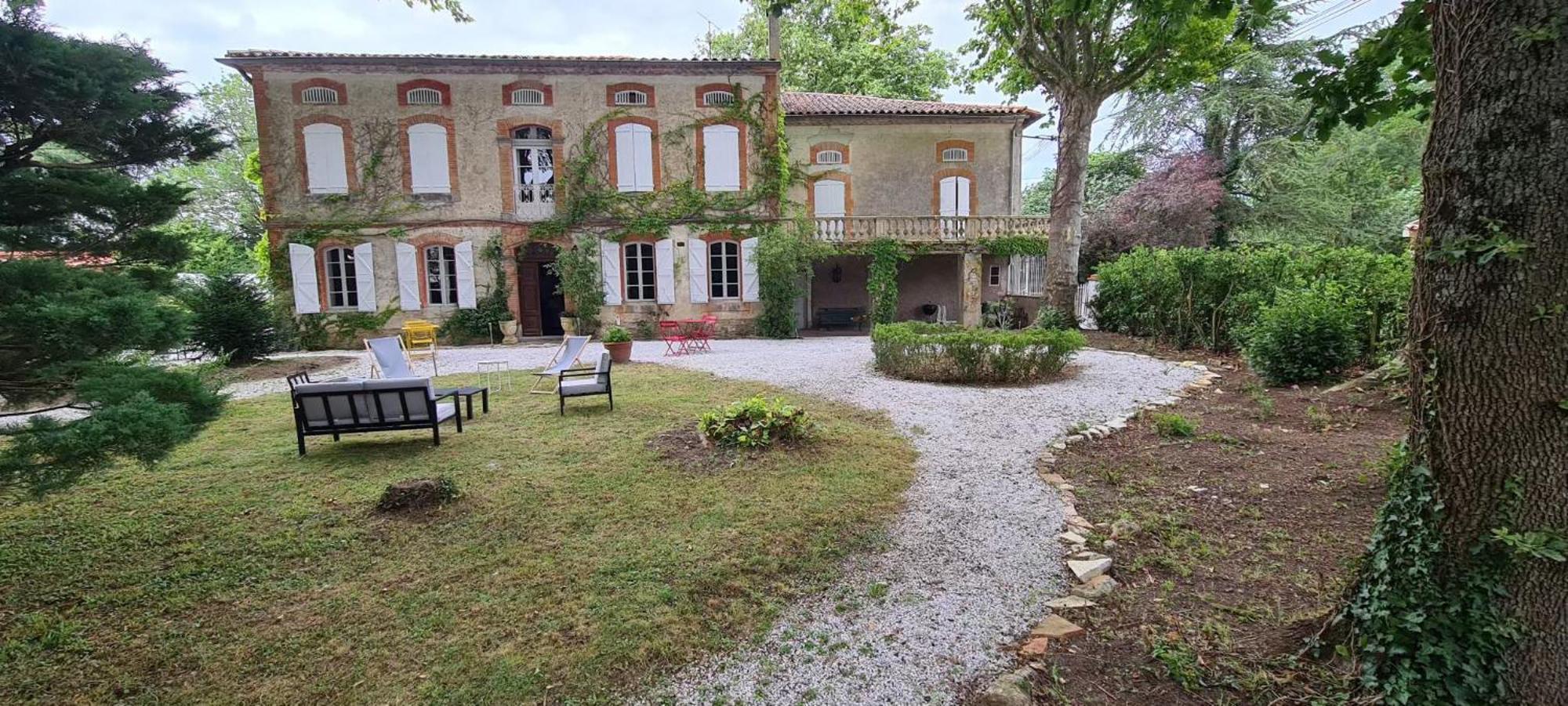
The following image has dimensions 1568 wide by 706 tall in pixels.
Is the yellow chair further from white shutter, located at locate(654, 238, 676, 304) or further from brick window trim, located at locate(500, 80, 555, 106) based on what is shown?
brick window trim, located at locate(500, 80, 555, 106)

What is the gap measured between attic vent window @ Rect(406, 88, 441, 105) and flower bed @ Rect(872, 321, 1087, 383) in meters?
12.5

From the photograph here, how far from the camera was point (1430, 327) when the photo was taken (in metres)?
1.98

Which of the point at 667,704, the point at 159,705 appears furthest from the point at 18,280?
the point at 667,704

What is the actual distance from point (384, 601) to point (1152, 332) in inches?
457

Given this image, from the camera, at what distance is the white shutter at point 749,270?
1592 centimetres

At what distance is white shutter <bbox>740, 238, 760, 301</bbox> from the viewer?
1592 centimetres

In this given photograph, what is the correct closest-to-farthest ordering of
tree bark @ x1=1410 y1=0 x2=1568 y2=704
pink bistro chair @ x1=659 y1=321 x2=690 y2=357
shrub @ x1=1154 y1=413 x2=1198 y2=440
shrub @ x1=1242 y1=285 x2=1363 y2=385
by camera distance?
tree bark @ x1=1410 y1=0 x2=1568 y2=704 < shrub @ x1=1154 y1=413 x2=1198 y2=440 < shrub @ x1=1242 y1=285 x2=1363 y2=385 < pink bistro chair @ x1=659 y1=321 x2=690 y2=357

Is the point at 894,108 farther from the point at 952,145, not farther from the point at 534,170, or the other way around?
the point at 534,170

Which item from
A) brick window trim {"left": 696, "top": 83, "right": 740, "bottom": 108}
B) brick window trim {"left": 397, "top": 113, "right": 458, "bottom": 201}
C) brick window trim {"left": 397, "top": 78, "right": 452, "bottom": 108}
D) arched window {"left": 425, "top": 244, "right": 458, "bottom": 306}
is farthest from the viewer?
brick window trim {"left": 696, "top": 83, "right": 740, "bottom": 108}

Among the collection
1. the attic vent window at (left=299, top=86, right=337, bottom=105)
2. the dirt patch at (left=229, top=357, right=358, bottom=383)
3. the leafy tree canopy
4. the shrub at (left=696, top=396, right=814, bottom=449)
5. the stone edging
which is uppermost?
the leafy tree canopy

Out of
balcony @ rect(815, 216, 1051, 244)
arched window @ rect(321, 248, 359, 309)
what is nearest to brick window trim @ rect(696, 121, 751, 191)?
balcony @ rect(815, 216, 1051, 244)

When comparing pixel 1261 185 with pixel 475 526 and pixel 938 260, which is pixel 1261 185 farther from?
pixel 475 526

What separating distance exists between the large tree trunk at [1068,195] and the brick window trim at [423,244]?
1253 centimetres

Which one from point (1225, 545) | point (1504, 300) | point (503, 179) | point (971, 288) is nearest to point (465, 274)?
point (503, 179)
